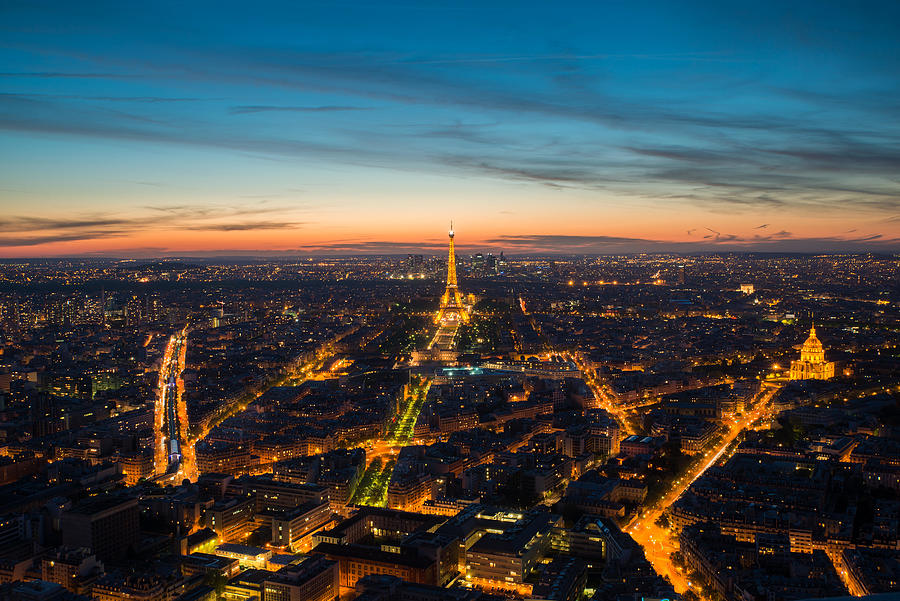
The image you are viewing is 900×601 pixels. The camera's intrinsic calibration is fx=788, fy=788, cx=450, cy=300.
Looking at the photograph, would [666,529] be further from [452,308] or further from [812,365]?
[452,308]

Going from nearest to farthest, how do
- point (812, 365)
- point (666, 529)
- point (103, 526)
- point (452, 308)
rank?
point (103, 526)
point (666, 529)
point (812, 365)
point (452, 308)

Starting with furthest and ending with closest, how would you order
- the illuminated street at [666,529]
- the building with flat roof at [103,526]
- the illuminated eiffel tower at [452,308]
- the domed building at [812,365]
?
1. the illuminated eiffel tower at [452,308]
2. the domed building at [812,365]
3. the building with flat roof at [103,526]
4. the illuminated street at [666,529]

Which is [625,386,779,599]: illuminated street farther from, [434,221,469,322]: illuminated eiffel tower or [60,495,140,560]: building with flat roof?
[434,221,469,322]: illuminated eiffel tower

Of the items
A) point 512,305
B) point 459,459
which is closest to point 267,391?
point 459,459

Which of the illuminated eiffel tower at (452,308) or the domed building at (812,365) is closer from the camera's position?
the domed building at (812,365)

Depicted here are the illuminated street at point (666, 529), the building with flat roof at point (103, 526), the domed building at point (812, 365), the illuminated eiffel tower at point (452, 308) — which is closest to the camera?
the illuminated street at point (666, 529)

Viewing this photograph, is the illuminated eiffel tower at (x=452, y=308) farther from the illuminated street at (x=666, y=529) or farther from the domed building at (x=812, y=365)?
the illuminated street at (x=666, y=529)

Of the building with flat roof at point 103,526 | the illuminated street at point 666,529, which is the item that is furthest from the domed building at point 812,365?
the building with flat roof at point 103,526

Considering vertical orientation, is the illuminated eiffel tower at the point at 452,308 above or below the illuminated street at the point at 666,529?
above

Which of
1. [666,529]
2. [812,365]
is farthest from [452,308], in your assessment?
[666,529]
